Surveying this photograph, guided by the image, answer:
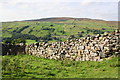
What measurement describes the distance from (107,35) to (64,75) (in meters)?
7.87

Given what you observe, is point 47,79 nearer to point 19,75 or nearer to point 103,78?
point 19,75

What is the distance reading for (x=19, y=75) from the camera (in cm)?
1283

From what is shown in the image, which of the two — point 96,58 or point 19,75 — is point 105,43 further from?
point 19,75

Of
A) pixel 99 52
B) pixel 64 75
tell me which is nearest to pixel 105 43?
pixel 99 52

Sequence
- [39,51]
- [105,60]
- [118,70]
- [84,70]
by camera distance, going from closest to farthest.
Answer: [118,70]
[84,70]
[105,60]
[39,51]

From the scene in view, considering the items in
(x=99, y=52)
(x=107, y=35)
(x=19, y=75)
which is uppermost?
(x=107, y=35)

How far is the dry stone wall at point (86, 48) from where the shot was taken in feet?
53.8

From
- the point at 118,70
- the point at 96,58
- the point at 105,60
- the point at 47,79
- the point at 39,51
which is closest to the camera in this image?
the point at 47,79

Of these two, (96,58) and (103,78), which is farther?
(96,58)

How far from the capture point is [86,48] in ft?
59.6

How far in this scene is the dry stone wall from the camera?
1641 centimetres

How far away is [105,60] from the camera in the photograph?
15586mm

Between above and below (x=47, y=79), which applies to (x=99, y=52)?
above

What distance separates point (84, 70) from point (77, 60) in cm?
443
